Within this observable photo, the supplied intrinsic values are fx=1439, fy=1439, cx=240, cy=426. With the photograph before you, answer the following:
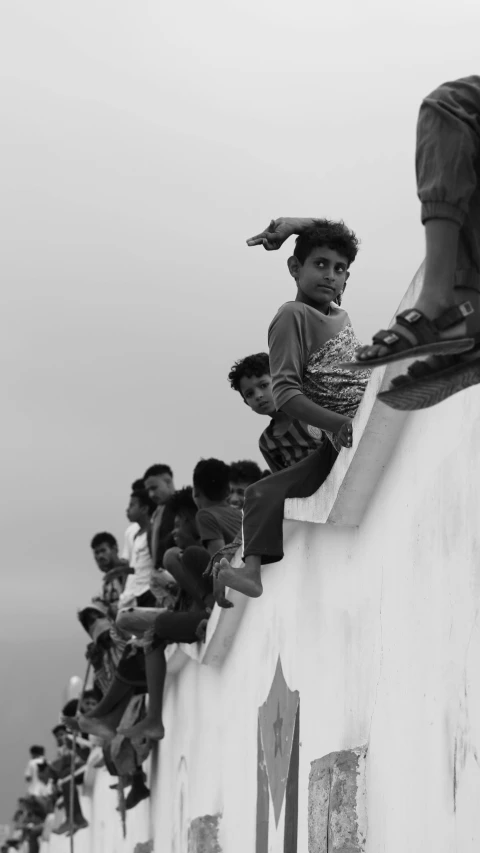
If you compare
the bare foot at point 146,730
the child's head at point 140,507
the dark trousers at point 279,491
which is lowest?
the bare foot at point 146,730

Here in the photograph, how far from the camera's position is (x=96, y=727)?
11055 mm

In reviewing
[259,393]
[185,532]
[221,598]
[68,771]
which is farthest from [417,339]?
[68,771]

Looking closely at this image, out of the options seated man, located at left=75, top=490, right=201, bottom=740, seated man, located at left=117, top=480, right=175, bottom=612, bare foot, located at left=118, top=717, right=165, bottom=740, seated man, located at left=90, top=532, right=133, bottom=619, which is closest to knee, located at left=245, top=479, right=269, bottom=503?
seated man, located at left=75, top=490, right=201, bottom=740

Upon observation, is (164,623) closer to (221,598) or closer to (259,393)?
(221,598)

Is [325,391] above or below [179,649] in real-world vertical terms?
above

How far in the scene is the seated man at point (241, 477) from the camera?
988 cm

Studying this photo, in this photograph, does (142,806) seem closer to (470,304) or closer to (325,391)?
(325,391)

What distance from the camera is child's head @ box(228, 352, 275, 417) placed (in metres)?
6.90

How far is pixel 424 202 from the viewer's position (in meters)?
3.53

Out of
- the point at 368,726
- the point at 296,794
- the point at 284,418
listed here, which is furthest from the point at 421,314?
the point at 296,794

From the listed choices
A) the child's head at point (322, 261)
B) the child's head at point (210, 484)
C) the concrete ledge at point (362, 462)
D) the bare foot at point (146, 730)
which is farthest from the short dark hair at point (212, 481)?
the bare foot at point (146, 730)

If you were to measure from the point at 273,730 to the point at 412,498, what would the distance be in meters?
2.49

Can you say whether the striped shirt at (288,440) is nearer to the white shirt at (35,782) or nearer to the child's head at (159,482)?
the child's head at (159,482)

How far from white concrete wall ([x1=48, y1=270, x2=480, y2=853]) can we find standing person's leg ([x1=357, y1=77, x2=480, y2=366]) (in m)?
1.05
